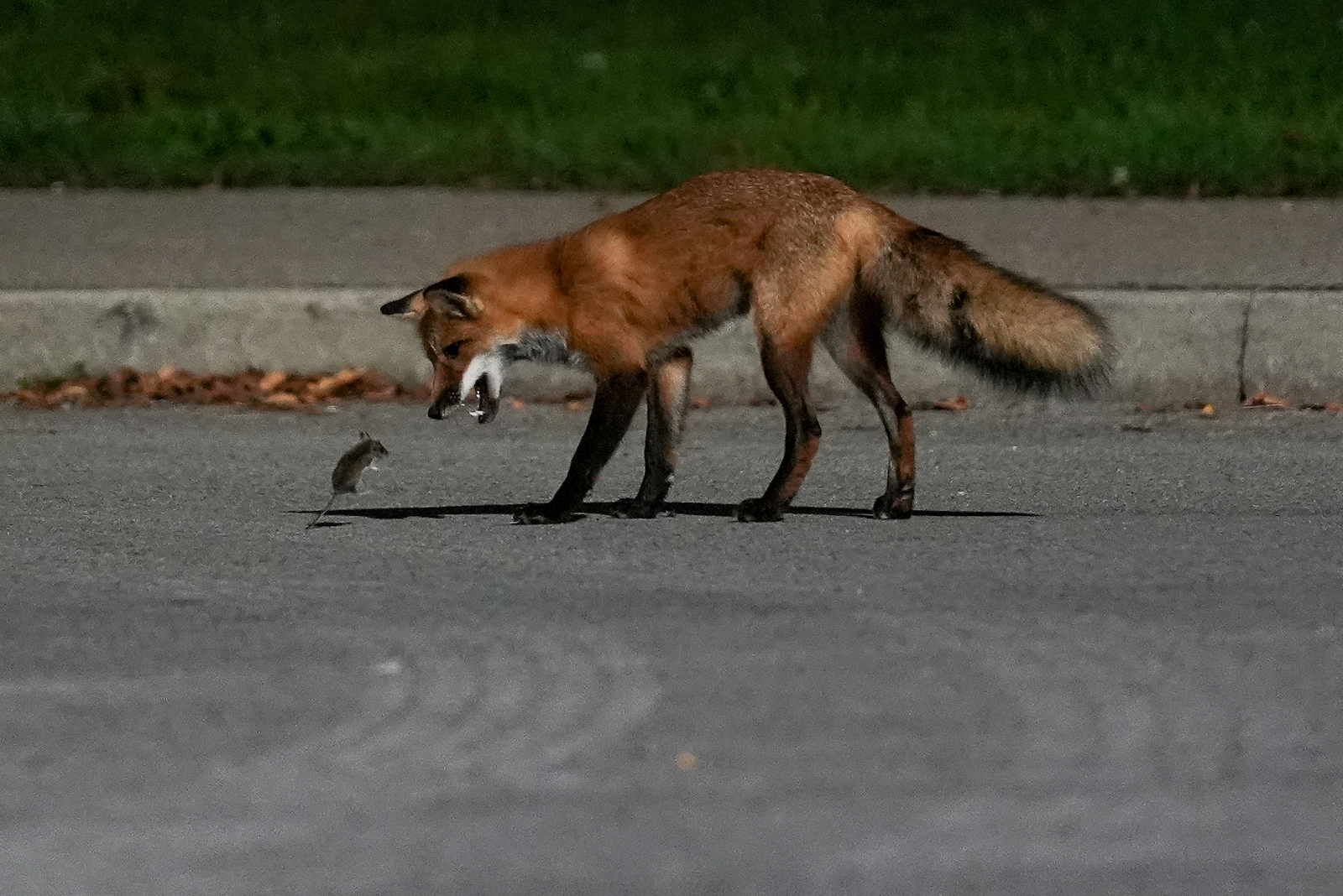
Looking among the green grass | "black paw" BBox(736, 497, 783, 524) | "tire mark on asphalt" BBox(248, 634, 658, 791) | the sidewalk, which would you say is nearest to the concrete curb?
the sidewalk

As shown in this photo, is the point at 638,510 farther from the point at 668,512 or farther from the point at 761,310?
the point at 761,310

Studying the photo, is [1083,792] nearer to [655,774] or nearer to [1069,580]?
[655,774]

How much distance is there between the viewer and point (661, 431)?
22.8 ft

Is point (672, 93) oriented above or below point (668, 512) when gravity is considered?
above

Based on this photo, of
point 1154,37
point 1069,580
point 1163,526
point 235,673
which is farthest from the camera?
point 1154,37

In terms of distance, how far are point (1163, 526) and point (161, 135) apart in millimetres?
6784

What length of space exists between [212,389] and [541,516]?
253 centimetres

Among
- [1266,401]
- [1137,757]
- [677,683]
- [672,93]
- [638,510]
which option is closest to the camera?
[1137,757]

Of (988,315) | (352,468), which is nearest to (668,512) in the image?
(352,468)

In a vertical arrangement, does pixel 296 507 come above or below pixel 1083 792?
below

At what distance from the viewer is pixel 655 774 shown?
4.20 meters

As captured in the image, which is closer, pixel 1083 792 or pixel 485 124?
pixel 1083 792

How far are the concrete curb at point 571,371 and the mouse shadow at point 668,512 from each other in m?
1.75

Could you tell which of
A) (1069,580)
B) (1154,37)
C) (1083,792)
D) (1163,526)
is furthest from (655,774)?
(1154,37)
